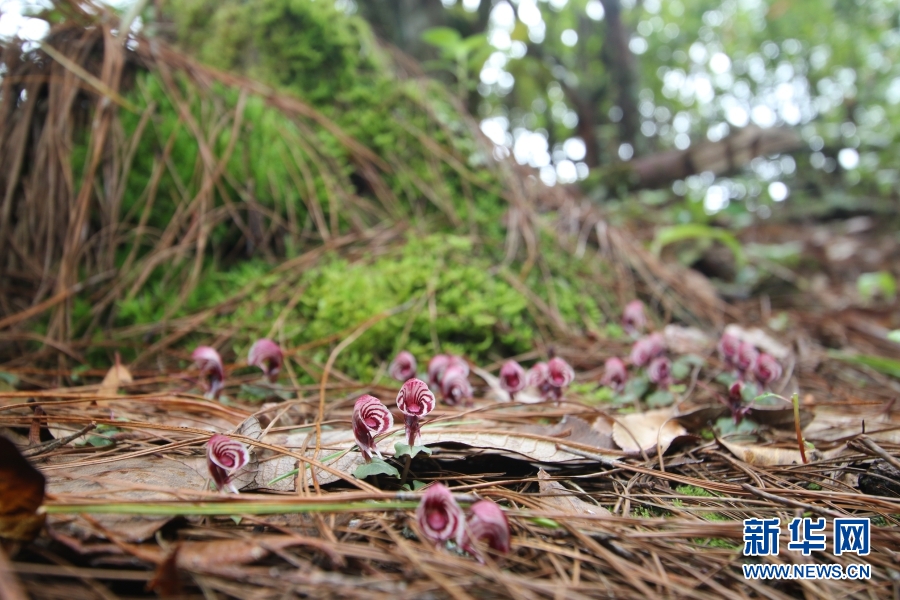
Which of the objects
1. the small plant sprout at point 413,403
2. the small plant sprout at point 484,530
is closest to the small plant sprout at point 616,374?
the small plant sprout at point 413,403

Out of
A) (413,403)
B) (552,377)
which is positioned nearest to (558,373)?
(552,377)

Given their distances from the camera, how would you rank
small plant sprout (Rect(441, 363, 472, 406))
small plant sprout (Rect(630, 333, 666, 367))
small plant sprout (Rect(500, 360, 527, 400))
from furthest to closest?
small plant sprout (Rect(630, 333, 666, 367)) → small plant sprout (Rect(500, 360, 527, 400)) → small plant sprout (Rect(441, 363, 472, 406))

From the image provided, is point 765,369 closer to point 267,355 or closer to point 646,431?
point 646,431

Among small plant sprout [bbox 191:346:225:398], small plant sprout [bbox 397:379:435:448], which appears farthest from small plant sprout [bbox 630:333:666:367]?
small plant sprout [bbox 191:346:225:398]

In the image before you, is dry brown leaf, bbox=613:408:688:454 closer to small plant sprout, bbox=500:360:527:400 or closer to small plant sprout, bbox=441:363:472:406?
small plant sprout, bbox=500:360:527:400

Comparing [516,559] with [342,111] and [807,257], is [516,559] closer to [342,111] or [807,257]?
[342,111]
